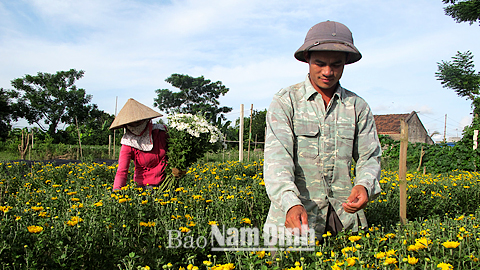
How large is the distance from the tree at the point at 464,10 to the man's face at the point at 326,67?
19.7 m

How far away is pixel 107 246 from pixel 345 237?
1.35 m

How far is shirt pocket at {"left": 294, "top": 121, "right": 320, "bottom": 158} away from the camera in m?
1.52

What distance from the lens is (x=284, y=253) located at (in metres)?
1.47

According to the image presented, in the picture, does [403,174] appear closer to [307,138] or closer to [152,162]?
[307,138]

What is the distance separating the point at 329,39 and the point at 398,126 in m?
30.8

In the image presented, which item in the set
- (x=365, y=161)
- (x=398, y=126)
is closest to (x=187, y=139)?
(x=365, y=161)

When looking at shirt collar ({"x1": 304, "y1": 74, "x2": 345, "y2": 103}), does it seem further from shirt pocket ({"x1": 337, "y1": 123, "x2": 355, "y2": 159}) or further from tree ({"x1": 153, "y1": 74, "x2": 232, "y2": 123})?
tree ({"x1": 153, "y1": 74, "x2": 232, "y2": 123})

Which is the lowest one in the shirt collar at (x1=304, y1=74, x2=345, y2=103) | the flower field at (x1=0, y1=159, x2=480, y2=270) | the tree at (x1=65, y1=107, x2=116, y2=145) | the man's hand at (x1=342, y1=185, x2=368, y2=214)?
the flower field at (x1=0, y1=159, x2=480, y2=270)

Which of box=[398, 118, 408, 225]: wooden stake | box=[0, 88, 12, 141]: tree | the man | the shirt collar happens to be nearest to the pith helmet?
the man

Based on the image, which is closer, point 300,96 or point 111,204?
point 300,96

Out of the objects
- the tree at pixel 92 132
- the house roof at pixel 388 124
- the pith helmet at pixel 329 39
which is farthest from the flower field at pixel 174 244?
the house roof at pixel 388 124

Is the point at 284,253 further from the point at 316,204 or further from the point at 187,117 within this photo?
the point at 187,117

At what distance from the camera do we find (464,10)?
1700 centimetres

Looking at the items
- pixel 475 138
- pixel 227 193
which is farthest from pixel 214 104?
pixel 227 193
